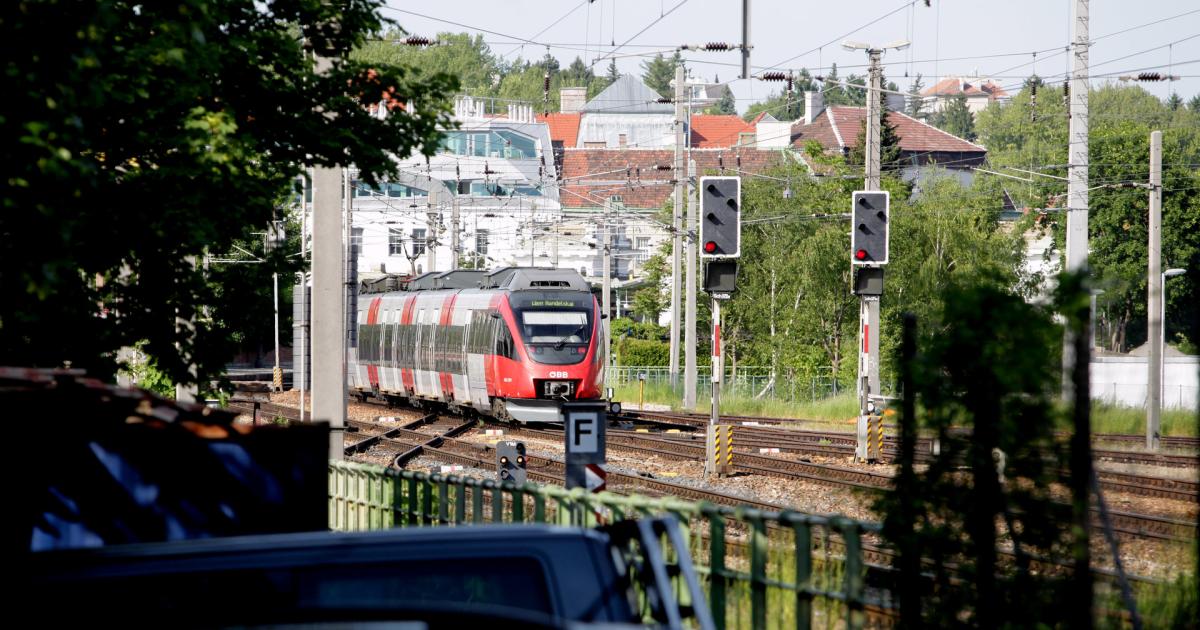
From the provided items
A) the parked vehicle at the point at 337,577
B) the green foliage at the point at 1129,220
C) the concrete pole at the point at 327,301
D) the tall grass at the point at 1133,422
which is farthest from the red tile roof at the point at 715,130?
the parked vehicle at the point at 337,577

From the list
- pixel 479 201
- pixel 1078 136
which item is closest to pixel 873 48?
pixel 1078 136

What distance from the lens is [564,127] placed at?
→ 5148 inches

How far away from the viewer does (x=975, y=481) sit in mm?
6562

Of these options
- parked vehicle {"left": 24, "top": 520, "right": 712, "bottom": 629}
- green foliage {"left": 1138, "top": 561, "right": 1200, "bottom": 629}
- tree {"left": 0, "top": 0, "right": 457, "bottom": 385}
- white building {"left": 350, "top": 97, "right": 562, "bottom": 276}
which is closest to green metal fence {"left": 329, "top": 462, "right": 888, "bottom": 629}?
green foliage {"left": 1138, "top": 561, "right": 1200, "bottom": 629}

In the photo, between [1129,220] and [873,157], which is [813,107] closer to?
[1129,220]

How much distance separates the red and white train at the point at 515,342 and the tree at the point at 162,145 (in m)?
19.0

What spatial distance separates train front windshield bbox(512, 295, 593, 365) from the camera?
105 ft

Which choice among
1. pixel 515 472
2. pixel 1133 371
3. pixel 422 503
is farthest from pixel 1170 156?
pixel 422 503

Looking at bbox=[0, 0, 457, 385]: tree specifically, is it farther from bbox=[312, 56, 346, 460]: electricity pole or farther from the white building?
the white building

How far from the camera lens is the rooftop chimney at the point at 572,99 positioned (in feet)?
457

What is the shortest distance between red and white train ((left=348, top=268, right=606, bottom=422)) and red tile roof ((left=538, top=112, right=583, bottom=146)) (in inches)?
3619

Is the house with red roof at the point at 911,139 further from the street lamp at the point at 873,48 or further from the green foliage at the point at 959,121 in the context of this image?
the street lamp at the point at 873,48

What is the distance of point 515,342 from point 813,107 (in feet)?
369

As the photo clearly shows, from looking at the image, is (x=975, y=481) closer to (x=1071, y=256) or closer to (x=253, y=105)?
(x=253, y=105)
